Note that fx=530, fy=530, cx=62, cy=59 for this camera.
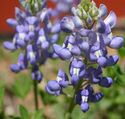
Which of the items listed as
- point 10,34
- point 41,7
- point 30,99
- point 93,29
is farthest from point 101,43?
point 10,34

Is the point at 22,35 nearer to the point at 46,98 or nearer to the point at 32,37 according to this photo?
the point at 32,37

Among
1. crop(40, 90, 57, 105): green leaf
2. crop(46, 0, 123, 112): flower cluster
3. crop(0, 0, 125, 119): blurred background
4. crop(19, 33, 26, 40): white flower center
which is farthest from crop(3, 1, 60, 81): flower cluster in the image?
crop(46, 0, 123, 112): flower cluster

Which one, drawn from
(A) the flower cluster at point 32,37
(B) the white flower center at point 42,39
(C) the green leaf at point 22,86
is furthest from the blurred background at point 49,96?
(B) the white flower center at point 42,39

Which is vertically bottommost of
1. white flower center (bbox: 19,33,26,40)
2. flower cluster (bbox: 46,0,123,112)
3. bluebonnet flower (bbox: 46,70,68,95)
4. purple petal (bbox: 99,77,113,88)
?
purple petal (bbox: 99,77,113,88)

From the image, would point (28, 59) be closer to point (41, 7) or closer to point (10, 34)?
point (41, 7)

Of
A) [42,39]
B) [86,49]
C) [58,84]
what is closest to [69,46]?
[86,49]

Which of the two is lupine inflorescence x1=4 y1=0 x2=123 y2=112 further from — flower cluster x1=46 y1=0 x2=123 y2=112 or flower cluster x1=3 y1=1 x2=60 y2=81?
flower cluster x1=3 y1=1 x2=60 y2=81
